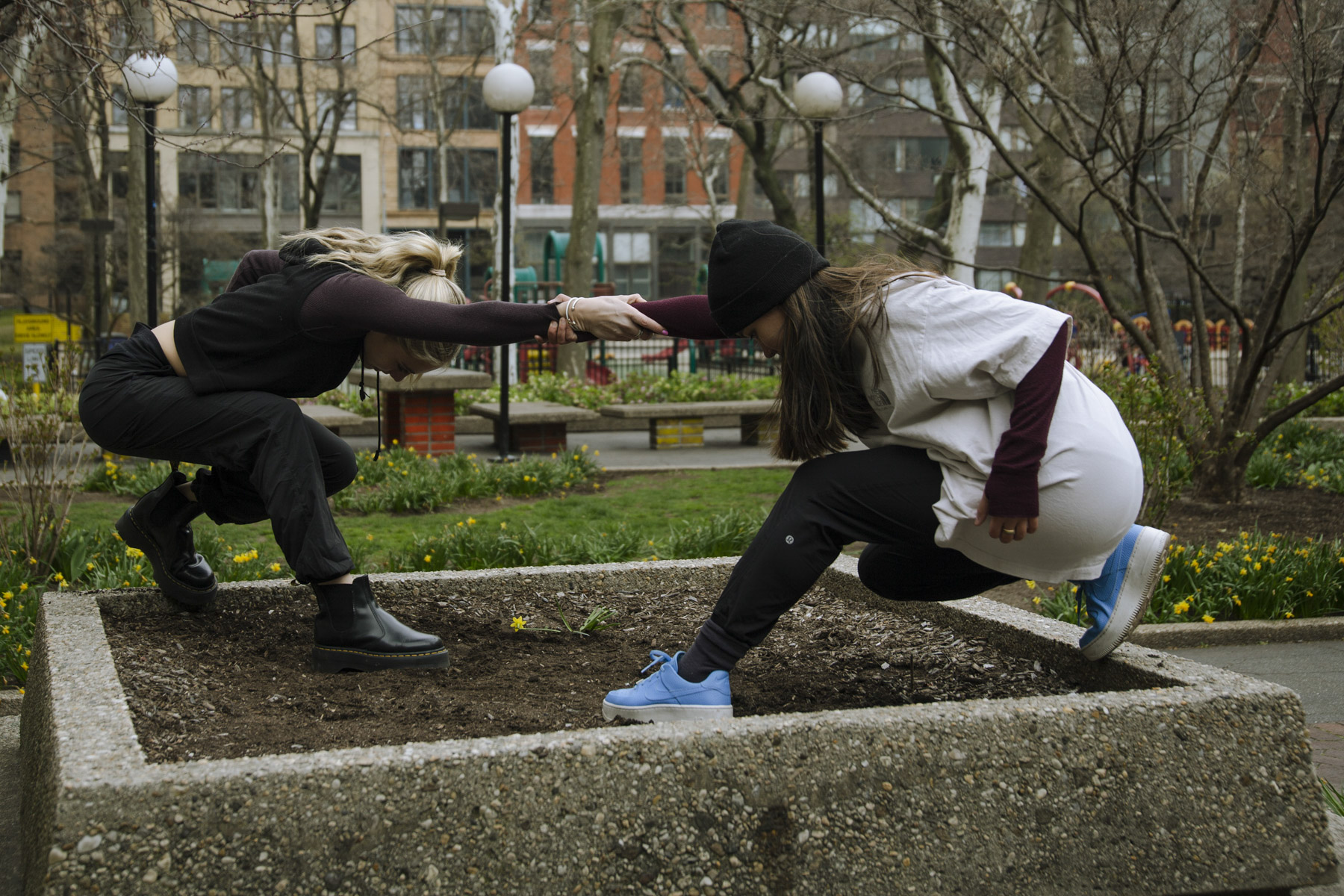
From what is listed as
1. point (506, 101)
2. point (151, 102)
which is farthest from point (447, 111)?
point (151, 102)

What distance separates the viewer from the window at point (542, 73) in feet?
114

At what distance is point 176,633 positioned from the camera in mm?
3246

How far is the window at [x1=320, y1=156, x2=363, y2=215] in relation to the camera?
48625mm

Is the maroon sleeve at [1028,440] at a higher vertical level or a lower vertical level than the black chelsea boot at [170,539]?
higher

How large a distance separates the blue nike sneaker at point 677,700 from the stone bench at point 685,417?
910 cm

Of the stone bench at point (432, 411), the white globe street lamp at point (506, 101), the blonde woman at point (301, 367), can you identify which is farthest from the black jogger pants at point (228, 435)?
the white globe street lamp at point (506, 101)

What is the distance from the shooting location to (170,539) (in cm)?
333

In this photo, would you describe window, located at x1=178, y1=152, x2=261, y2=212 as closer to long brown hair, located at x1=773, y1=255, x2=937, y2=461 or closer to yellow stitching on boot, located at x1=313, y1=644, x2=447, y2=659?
yellow stitching on boot, located at x1=313, y1=644, x2=447, y2=659

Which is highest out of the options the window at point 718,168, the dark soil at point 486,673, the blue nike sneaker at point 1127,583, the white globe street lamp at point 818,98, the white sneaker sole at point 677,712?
the window at point 718,168

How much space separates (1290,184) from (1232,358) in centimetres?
168

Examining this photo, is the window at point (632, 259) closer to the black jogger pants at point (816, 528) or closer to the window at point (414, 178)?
the window at point (414, 178)

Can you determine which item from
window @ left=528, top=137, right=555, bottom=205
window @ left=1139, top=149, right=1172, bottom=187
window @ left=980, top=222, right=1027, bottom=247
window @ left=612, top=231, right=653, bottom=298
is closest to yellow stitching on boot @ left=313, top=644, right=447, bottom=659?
window @ left=1139, top=149, right=1172, bottom=187

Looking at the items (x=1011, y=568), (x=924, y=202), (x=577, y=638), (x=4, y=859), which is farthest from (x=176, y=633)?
(x=924, y=202)

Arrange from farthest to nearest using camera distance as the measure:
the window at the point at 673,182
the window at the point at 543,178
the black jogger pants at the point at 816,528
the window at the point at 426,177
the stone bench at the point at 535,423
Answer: the window at the point at 673,182 → the window at the point at 426,177 → the window at the point at 543,178 → the stone bench at the point at 535,423 → the black jogger pants at the point at 816,528
